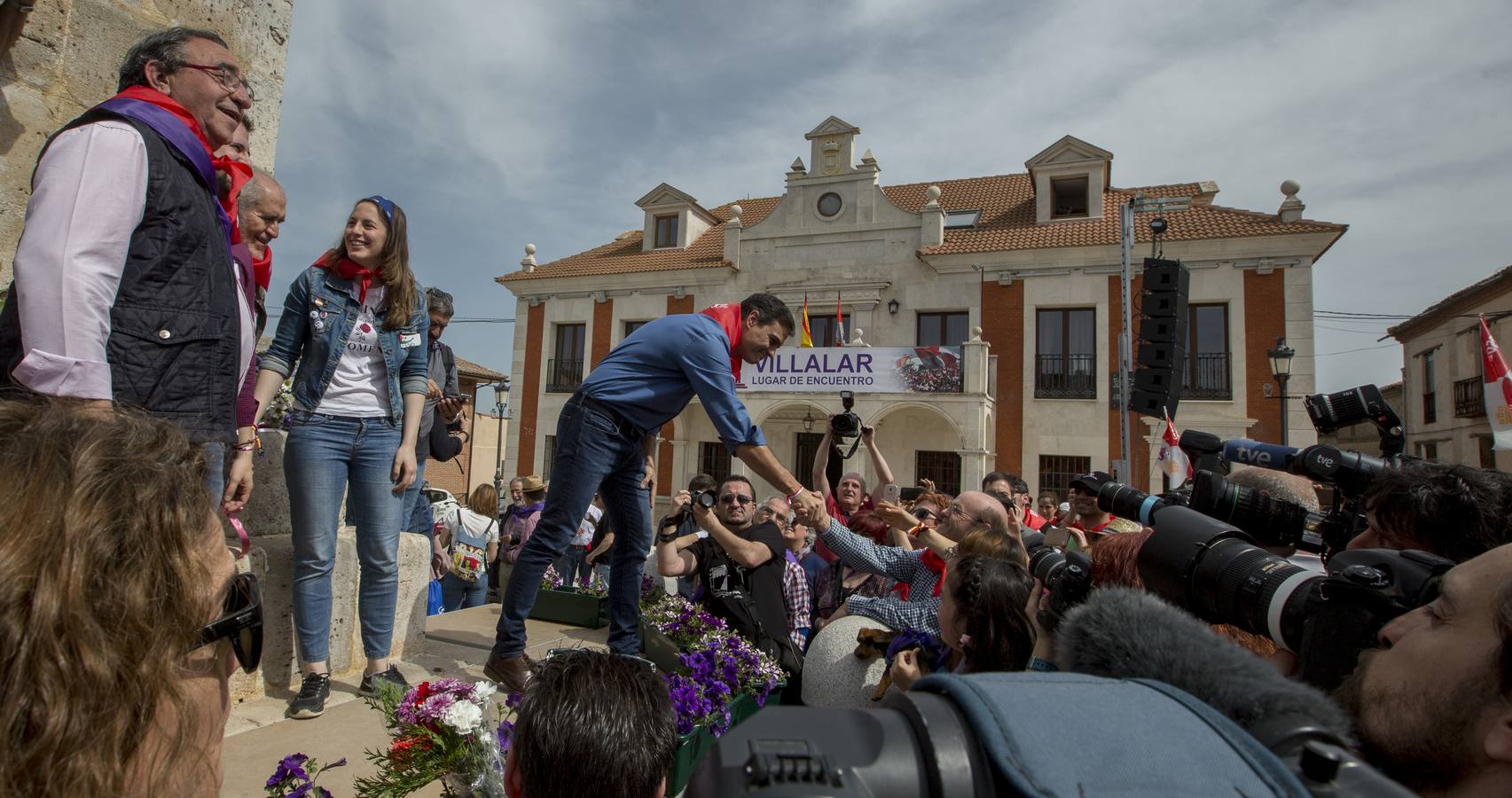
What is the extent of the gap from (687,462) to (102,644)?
21.0 meters

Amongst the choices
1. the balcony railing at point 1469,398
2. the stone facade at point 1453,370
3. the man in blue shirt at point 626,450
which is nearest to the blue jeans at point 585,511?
the man in blue shirt at point 626,450

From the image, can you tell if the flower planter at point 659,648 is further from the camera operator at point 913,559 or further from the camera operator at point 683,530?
the camera operator at point 913,559

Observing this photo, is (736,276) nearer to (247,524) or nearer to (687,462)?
(687,462)

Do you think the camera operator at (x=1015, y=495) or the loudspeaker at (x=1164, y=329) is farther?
the loudspeaker at (x=1164, y=329)

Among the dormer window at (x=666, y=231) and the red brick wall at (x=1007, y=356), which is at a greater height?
the dormer window at (x=666, y=231)

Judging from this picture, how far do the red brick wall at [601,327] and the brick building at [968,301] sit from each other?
7 centimetres

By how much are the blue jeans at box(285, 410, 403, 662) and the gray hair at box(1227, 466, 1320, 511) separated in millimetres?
3499

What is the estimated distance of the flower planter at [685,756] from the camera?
288 centimetres

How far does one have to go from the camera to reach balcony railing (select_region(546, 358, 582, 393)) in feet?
76.2

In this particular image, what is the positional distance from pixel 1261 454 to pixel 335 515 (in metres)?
3.60

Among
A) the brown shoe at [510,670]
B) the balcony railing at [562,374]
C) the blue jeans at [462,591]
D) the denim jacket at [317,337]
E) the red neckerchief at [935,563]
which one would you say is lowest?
the blue jeans at [462,591]

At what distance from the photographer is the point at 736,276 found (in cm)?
2180

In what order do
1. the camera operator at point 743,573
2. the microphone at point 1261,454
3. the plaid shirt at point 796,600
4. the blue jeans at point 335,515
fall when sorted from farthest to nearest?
1. the plaid shirt at point 796,600
2. the camera operator at point 743,573
3. the blue jeans at point 335,515
4. the microphone at point 1261,454

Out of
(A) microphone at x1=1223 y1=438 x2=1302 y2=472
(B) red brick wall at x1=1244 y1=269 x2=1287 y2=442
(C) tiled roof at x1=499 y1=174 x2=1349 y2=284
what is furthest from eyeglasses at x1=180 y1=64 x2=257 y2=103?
(B) red brick wall at x1=1244 y1=269 x2=1287 y2=442
